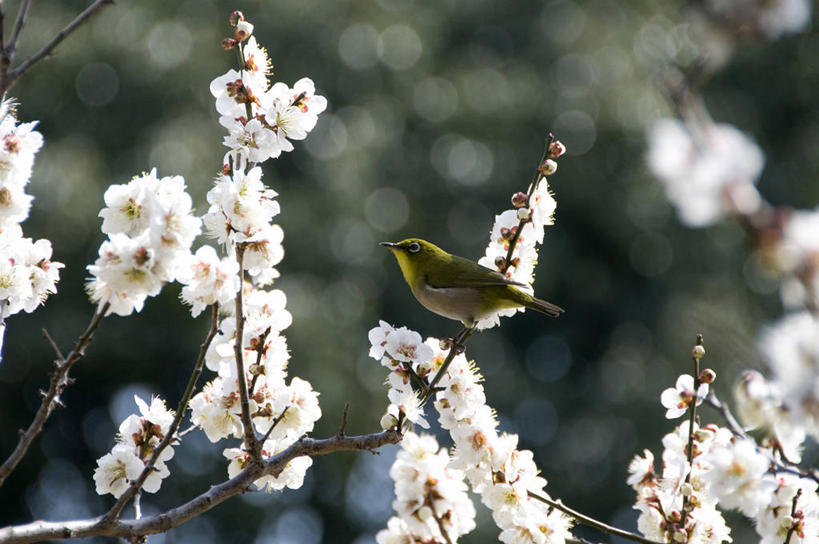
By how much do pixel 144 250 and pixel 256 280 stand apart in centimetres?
67

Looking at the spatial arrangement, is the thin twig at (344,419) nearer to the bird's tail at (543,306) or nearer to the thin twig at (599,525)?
the thin twig at (599,525)

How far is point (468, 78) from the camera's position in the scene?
53.7ft

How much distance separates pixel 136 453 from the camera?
2.72m

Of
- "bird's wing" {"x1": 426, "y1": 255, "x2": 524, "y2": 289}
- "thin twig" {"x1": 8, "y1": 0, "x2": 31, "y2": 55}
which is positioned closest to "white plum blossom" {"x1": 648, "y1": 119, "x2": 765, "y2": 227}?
"thin twig" {"x1": 8, "y1": 0, "x2": 31, "y2": 55}

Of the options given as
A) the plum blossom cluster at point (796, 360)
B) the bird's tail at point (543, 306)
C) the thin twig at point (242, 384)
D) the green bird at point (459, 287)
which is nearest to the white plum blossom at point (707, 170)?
the plum blossom cluster at point (796, 360)

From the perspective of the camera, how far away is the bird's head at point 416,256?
4703 mm

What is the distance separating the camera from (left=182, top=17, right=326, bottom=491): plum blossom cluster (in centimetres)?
265

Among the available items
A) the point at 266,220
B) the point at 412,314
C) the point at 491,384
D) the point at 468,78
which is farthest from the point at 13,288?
the point at 468,78

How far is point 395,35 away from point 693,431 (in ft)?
A: 47.9

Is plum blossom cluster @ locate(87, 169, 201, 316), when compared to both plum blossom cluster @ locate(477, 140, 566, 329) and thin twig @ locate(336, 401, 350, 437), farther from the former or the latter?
plum blossom cluster @ locate(477, 140, 566, 329)

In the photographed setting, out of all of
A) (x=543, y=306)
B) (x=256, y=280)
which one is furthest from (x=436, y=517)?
(x=543, y=306)

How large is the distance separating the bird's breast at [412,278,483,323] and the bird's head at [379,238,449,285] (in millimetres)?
105

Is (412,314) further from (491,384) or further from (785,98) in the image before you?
(785,98)

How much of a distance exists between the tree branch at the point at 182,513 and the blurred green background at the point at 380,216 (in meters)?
8.37
